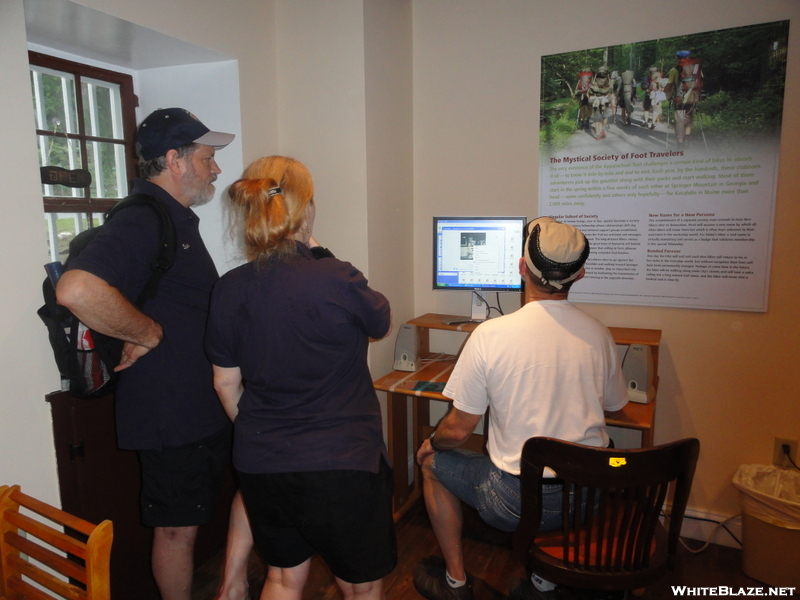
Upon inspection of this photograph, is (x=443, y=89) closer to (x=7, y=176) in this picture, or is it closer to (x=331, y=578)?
(x=7, y=176)

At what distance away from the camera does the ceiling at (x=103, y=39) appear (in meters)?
1.70

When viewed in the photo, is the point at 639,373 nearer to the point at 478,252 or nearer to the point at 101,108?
the point at 478,252

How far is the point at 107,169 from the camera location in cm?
229

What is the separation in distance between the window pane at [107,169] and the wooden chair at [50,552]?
4.42ft

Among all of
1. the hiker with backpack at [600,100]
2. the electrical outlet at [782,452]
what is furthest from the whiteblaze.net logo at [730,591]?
the hiker with backpack at [600,100]

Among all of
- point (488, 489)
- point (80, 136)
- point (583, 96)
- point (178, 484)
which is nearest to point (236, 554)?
point (178, 484)

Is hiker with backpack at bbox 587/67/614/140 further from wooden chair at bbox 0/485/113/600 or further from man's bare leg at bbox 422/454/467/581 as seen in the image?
wooden chair at bbox 0/485/113/600

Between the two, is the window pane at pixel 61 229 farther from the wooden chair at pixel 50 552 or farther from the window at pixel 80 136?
the wooden chair at pixel 50 552

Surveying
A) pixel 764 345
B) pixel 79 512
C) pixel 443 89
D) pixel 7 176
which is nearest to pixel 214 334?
pixel 7 176

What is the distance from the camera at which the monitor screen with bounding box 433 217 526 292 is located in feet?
8.08

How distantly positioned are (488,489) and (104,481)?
4.20 feet

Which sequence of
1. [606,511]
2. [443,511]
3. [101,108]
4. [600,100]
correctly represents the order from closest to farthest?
1. [606,511]
2. [443,511]
3. [101,108]
4. [600,100]

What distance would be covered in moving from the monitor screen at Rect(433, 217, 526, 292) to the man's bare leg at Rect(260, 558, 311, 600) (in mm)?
1473

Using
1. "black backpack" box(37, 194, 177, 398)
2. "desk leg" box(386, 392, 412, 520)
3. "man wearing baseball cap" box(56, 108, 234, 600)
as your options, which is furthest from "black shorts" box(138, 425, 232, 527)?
"desk leg" box(386, 392, 412, 520)
